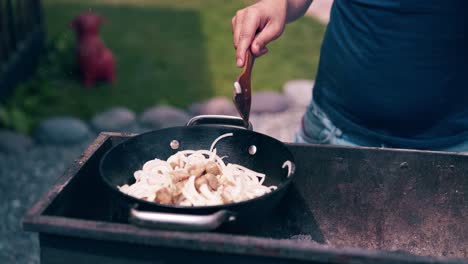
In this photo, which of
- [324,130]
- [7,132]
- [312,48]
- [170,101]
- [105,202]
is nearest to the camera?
[105,202]

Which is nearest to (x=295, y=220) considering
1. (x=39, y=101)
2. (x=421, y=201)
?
(x=421, y=201)

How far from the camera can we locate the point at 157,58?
8.38m

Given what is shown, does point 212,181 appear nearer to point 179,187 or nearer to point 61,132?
point 179,187

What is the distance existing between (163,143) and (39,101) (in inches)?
183

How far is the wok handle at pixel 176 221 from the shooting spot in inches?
77.1

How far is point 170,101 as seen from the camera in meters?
7.06

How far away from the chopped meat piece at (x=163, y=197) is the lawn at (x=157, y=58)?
14.9 feet

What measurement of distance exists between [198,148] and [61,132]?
3721mm

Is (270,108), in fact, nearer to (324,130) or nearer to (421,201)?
(324,130)

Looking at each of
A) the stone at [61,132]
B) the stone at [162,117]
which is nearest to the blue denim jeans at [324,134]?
the stone at [162,117]

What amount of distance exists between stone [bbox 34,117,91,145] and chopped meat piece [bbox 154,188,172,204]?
13.4 ft

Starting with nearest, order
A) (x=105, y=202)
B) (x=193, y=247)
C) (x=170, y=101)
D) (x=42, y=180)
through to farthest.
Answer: (x=193, y=247), (x=105, y=202), (x=42, y=180), (x=170, y=101)

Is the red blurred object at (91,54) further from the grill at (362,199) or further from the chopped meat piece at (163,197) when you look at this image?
the chopped meat piece at (163,197)

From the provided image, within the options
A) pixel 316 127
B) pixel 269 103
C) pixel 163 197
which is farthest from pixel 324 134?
pixel 269 103
